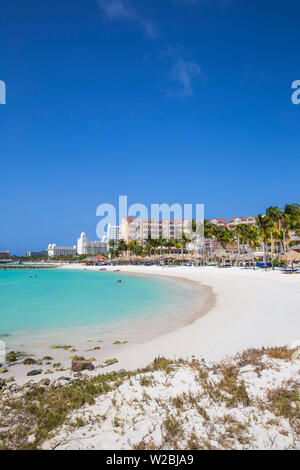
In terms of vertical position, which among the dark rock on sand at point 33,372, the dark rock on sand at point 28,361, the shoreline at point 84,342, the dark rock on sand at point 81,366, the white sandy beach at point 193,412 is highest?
the white sandy beach at point 193,412

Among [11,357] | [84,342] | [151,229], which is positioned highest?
[151,229]

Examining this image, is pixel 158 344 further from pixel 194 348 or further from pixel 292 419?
pixel 292 419

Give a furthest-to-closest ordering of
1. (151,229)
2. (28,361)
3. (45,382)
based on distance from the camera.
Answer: (151,229)
(28,361)
(45,382)

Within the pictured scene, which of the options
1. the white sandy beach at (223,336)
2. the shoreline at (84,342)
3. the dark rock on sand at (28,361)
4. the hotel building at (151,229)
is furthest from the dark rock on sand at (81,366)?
the hotel building at (151,229)

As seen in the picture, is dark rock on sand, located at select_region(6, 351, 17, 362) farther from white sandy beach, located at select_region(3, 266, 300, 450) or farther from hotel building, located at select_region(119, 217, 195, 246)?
hotel building, located at select_region(119, 217, 195, 246)

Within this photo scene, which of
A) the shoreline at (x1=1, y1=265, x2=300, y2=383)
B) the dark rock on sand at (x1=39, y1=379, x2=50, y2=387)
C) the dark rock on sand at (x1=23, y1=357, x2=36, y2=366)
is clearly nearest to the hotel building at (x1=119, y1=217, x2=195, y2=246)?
the shoreline at (x1=1, y1=265, x2=300, y2=383)

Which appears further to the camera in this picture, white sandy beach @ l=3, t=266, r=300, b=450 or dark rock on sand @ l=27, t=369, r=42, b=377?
dark rock on sand @ l=27, t=369, r=42, b=377

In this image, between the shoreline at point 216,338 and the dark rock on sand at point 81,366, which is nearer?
the dark rock on sand at point 81,366

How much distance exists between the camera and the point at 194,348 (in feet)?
27.6

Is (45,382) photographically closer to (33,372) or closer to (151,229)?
(33,372)

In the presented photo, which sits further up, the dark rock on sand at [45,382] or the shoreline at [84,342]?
the dark rock on sand at [45,382]

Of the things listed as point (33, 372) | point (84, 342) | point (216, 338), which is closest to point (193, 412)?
point (33, 372)

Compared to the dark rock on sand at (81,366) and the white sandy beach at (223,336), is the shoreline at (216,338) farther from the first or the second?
the dark rock on sand at (81,366)

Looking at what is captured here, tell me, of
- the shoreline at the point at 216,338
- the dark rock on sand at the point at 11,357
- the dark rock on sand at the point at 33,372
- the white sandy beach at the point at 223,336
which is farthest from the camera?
the dark rock on sand at the point at 11,357
